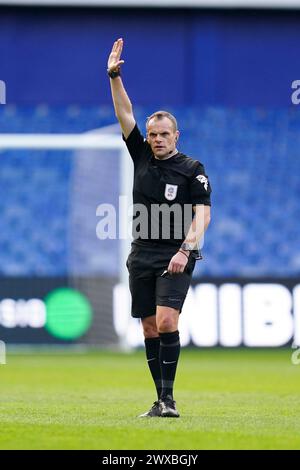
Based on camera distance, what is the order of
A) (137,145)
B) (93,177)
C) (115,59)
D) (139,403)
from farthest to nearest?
(93,177)
(139,403)
(137,145)
(115,59)

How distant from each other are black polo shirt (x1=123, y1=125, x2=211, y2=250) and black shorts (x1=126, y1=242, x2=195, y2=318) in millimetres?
79

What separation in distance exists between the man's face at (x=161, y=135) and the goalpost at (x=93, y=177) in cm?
758

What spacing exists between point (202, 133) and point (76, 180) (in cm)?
602

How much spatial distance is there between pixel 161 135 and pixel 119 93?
395mm

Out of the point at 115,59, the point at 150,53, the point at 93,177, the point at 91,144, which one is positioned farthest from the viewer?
the point at 150,53

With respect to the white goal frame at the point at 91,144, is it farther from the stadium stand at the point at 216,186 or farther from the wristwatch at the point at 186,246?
the wristwatch at the point at 186,246

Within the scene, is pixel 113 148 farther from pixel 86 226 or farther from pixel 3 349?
pixel 3 349

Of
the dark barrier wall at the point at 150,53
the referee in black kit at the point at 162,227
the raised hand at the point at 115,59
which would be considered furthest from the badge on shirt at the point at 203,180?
the dark barrier wall at the point at 150,53

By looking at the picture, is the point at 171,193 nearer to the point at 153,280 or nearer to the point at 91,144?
the point at 153,280

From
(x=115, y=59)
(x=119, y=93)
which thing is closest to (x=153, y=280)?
(x=119, y=93)

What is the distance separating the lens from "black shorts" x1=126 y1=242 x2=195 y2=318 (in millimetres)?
7152

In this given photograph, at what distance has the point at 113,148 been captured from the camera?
15.8 m

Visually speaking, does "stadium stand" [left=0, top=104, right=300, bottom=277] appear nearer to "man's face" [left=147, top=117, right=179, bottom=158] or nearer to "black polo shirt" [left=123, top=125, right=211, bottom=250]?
"black polo shirt" [left=123, top=125, right=211, bottom=250]

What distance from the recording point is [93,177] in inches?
622
